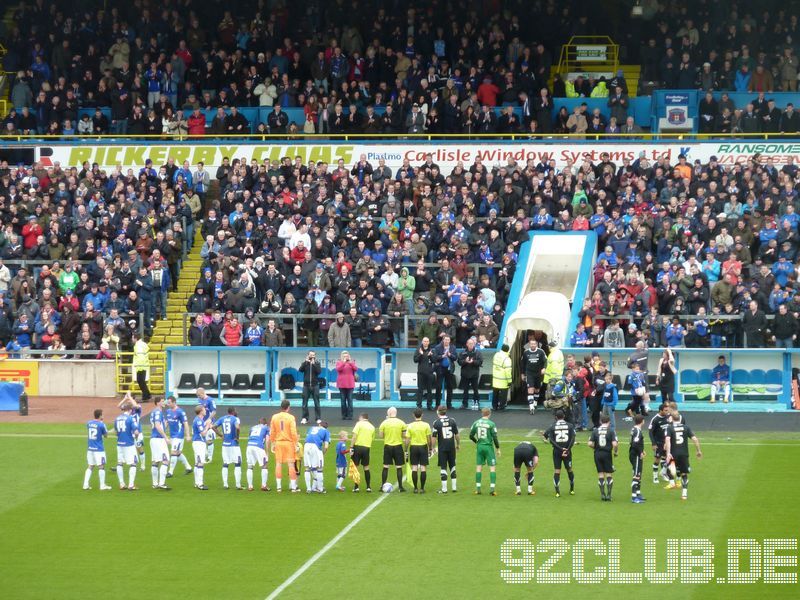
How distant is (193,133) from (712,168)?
17.1 m

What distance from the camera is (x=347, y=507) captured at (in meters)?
25.7

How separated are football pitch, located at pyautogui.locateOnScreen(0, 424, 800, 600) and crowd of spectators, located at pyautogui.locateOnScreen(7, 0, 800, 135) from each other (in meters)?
19.0

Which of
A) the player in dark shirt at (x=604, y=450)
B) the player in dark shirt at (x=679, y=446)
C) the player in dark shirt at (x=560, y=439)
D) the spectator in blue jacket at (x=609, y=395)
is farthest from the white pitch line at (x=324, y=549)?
the spectator in blue jacket at (x=609, y=395)

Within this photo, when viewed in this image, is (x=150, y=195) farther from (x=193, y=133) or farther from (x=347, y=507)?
(x=347, y=507)

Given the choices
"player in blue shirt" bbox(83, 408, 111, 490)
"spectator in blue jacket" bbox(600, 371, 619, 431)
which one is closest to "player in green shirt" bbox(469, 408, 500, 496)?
"spectator in blue jacket" bbox(600, 371, 619, 431)

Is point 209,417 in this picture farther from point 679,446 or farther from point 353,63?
point 353,63

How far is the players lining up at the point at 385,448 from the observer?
84.6 ft

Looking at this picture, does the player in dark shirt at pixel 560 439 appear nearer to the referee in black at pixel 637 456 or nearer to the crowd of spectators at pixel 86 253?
the referee in black at pixel 637 456

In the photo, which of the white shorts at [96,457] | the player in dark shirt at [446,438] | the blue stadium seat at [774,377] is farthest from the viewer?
the blue stadium seat at [774,377]

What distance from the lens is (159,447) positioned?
89.5 ft

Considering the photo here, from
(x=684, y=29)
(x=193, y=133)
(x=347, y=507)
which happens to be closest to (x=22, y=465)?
(x=347, y=507)

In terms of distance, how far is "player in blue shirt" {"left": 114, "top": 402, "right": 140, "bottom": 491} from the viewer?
2722cm

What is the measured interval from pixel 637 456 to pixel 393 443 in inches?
177

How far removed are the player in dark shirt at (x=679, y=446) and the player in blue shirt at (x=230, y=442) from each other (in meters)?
8.02
